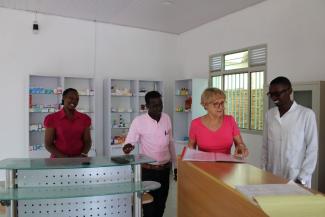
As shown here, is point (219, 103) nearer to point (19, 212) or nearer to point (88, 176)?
point (88, 176)

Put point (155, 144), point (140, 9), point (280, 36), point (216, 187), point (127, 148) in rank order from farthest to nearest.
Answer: point (140, 9) < point (280, 36) < point (155, 144) < point (127, 148) < point (216, 187)

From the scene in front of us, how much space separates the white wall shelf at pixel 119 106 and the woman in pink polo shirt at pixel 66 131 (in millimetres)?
2759

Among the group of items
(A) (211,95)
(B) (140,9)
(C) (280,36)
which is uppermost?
(B) (140,9)

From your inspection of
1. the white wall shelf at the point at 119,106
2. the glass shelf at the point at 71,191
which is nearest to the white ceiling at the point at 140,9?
the white wall shelf at the point at 119,106

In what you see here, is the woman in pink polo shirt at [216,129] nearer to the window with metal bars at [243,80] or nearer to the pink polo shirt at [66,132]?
the pink polo shirt at [66,132]

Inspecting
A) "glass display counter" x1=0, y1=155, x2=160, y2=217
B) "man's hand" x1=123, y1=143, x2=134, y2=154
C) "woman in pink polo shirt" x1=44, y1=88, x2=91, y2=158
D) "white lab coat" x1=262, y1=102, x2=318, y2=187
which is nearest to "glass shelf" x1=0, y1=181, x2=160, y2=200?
"glass display counter" x1=0, y1=155, x2=160, y2=217

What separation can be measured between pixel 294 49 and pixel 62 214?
3638 millimetres

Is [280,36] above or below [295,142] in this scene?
above

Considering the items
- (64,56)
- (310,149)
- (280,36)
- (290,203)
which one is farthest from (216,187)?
(64,56)

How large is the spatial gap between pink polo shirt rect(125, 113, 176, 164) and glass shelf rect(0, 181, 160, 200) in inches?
26.7

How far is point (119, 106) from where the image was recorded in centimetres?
616

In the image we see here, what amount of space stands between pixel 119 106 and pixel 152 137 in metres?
3.42

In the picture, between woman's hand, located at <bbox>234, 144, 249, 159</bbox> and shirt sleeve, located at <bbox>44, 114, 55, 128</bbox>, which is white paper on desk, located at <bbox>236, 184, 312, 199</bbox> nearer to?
woman's hand, located at <bbox>234, 144, 249, 159</bbox>

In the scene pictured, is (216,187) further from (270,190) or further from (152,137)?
(152,137)
